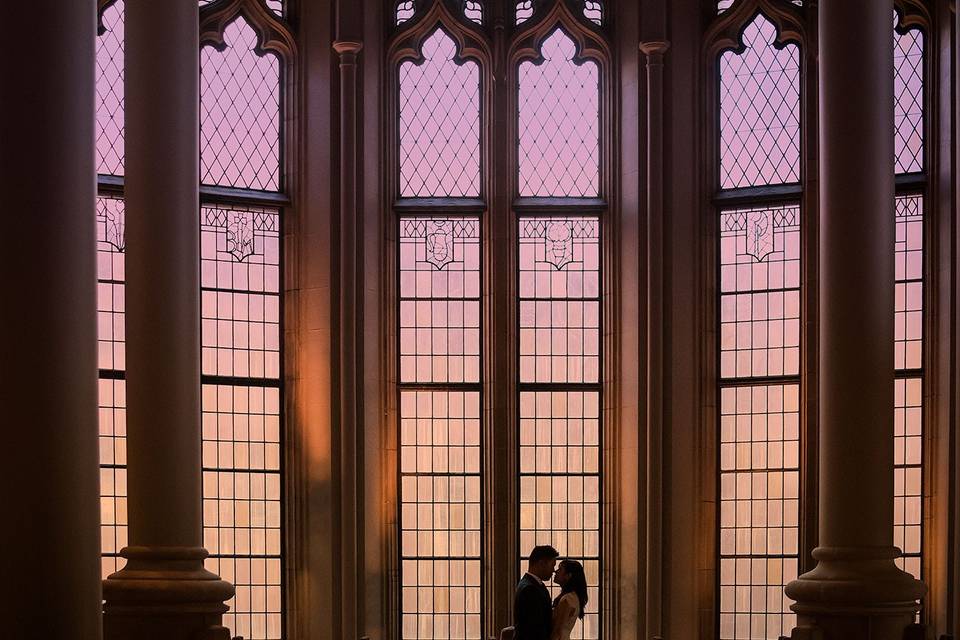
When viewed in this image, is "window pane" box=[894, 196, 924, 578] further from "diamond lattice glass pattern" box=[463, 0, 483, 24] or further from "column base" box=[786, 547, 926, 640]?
"diamond lattice glass pattern" box=[463, 0, 483, 24]

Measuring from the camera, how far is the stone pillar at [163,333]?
34.4 feet

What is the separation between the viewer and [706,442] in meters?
15.5

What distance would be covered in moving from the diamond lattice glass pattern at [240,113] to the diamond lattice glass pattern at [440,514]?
9.71 feet

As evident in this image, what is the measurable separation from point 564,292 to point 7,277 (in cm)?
1001

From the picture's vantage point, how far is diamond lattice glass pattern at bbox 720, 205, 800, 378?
15555 millimetres

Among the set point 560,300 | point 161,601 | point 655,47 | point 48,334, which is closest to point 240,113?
point 560,300

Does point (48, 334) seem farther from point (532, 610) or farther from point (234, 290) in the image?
point (234, 290)

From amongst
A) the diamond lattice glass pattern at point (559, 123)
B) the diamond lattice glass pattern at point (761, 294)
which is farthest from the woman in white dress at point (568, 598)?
the diamond lattice glass pattern at point (559, 123)

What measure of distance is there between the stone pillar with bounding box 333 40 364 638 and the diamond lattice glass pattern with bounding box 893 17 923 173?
5.69 meters

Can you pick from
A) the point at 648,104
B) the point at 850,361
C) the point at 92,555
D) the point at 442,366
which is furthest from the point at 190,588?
the point at 648,104

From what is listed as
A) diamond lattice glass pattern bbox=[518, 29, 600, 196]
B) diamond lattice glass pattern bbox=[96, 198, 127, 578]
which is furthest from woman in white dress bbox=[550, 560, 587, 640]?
diamond lattice glass pattern bbox=[518, 29, 600, 196]

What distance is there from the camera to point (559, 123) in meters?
16.5

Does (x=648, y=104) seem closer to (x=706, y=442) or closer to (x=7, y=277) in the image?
(x=706, y=442)

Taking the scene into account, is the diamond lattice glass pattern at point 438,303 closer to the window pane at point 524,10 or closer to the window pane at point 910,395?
the window pane at point 524,10
